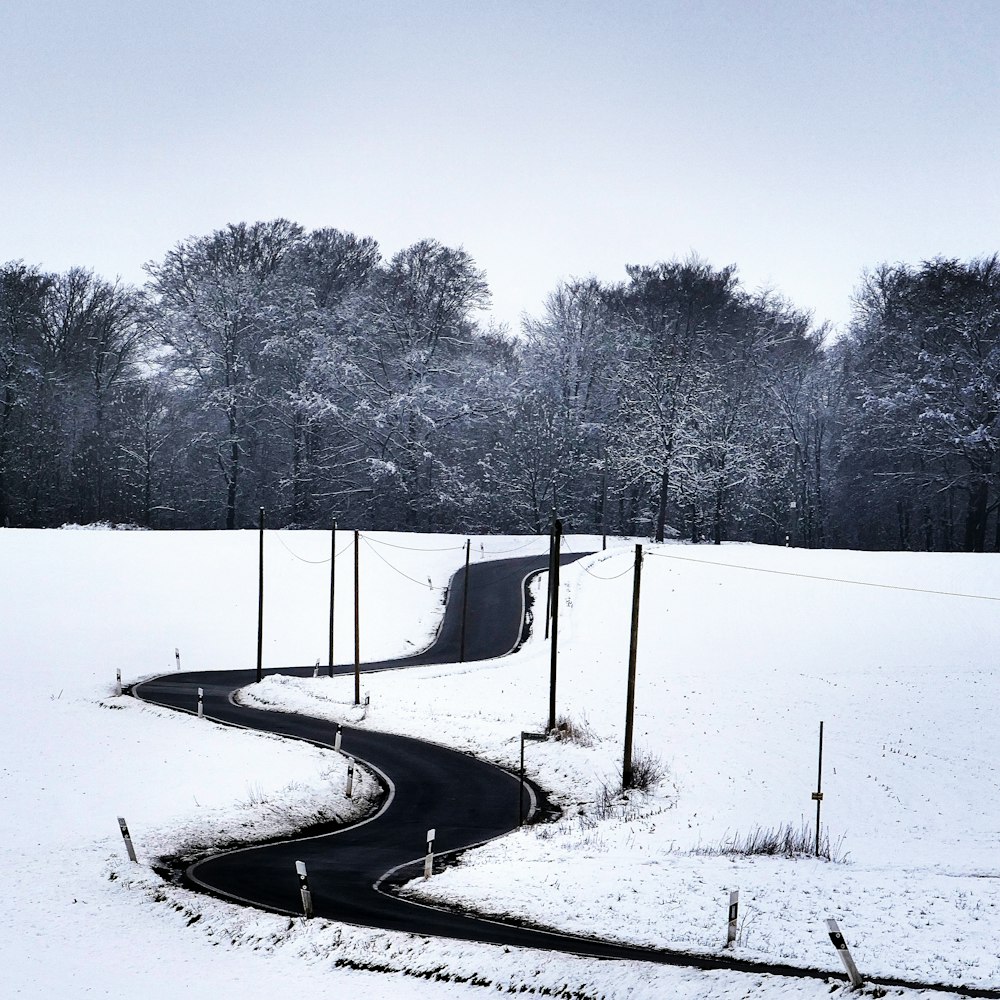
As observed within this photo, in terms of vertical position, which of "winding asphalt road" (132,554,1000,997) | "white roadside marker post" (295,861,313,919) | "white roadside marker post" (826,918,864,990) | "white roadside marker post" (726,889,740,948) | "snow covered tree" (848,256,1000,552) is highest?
"snow covered tree" (848,256,1000,552)

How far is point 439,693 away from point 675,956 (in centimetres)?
2744

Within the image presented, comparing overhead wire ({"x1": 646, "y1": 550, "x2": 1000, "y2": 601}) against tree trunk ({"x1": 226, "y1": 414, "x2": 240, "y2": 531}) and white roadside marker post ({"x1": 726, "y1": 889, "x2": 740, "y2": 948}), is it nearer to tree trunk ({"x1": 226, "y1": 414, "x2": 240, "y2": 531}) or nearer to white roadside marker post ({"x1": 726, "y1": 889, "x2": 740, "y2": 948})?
Result: tree trunk ({"x1": 226, "y1": 414, "x2": 240, "y2": 531})

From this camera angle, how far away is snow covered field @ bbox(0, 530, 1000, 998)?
14.8m

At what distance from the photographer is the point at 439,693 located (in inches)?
1609

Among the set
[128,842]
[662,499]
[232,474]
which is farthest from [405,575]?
[128,842]

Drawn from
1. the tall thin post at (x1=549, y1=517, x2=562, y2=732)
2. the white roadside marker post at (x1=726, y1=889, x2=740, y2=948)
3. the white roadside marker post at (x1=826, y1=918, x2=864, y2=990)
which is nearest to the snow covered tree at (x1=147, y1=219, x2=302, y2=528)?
the tall thin post at (x1=549, y1=517, x2=562, y2=732)

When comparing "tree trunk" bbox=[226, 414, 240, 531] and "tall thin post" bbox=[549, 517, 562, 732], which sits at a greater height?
"tree trunk" bbox=[226, 414, 240, 531]

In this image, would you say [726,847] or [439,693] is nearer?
[726,847]

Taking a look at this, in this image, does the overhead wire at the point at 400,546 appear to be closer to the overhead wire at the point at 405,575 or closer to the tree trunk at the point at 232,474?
the overhead wire at the point at 405,575

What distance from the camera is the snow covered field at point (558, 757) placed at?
48.6 ft

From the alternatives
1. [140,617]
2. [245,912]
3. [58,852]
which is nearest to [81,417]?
[140,617]

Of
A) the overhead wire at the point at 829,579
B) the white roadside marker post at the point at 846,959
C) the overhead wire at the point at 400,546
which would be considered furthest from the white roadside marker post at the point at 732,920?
the overhead wire at the point at 400,546

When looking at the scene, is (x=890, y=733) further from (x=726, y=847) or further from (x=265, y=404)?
(x=265, y=404)

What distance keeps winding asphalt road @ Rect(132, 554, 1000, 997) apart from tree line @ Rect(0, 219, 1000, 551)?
85.0 ft
